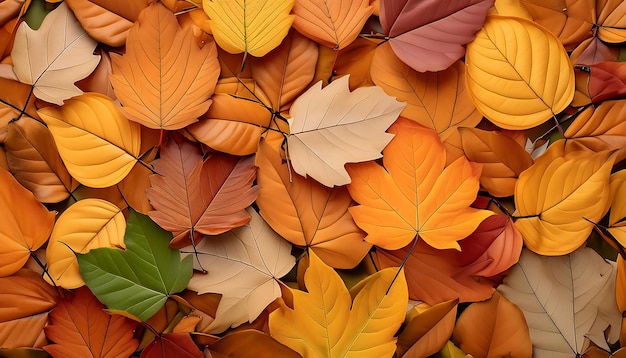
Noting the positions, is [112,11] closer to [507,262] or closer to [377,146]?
[377,146]

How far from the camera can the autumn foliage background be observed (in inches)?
16.3

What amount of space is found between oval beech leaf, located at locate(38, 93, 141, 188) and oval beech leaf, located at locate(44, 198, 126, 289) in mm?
22

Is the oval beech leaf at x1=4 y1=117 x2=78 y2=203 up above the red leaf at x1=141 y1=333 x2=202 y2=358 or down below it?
above

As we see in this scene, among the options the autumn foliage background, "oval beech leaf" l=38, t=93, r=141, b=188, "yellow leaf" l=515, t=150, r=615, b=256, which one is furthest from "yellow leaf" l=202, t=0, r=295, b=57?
"yellow leaf" l=515, t=150, r=615, b=256

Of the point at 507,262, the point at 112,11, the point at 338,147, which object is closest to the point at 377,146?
the point at 338,147

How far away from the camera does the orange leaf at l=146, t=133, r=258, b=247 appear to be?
1.36 ft

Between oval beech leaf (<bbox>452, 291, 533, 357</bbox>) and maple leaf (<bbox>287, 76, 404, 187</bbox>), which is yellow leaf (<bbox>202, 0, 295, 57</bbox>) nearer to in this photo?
maple leaf (<bbox>287, 76, 404, 187</bbox>)

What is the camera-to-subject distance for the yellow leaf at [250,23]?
43 centimetres

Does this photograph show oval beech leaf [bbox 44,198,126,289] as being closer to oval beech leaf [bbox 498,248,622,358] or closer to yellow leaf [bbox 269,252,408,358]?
yellow leaf [bbox 269,252,408,358]

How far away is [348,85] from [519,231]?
0.57 ft

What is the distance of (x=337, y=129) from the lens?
425 millimetres

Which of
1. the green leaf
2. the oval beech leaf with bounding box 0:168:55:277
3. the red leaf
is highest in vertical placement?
the oval beech leaf with bounding box 0:168:55:277

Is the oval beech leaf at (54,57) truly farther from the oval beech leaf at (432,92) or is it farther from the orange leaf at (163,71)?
the oval beech leaf at (432,92)

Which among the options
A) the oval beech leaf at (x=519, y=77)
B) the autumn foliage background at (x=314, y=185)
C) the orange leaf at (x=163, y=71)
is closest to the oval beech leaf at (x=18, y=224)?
the autumn foliage background at (x=314, y=185)
